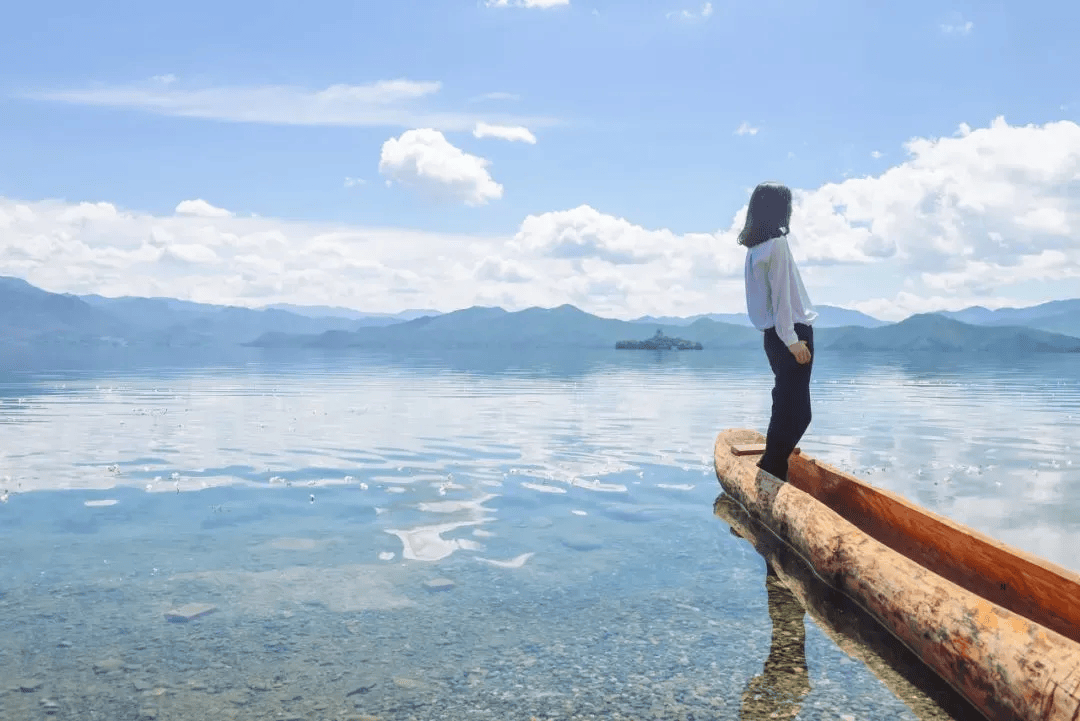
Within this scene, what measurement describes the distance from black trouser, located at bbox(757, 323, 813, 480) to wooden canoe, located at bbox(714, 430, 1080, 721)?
70cm

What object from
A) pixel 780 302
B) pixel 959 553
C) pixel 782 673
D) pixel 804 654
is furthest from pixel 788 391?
pixel 782 673

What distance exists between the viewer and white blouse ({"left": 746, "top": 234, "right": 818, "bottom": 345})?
10242 millimetres

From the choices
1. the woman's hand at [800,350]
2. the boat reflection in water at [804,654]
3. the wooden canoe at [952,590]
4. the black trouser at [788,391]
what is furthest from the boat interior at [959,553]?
the woman's hand at [800,350]

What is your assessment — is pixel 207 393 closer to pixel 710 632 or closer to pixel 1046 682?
pixel 710 632

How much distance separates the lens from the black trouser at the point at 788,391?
1058cm

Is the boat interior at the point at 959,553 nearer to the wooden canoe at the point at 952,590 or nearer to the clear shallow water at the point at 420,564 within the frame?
the wooden canoe at the point at 952,590

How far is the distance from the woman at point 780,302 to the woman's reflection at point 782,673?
311cm

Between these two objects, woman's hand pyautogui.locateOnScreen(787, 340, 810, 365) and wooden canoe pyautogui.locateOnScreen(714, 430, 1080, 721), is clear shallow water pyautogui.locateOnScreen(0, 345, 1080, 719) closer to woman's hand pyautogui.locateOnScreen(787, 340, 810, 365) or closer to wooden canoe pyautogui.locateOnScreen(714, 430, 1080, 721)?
wooden canoe pyautogui.locateOnScreen(714, 430, 1080, 721)

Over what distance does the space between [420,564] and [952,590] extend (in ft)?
19.7

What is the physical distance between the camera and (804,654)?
6.91 meters

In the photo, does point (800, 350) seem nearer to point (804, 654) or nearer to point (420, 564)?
point (804, 654)

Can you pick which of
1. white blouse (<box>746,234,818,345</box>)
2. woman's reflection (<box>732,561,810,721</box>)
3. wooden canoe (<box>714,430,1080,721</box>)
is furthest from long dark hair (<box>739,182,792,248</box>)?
woman's reflection (<box>732,561,810,721</box>)

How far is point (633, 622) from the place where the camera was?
7.62 metres

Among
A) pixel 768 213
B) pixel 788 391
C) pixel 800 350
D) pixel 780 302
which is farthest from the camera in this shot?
pixel 788 391
